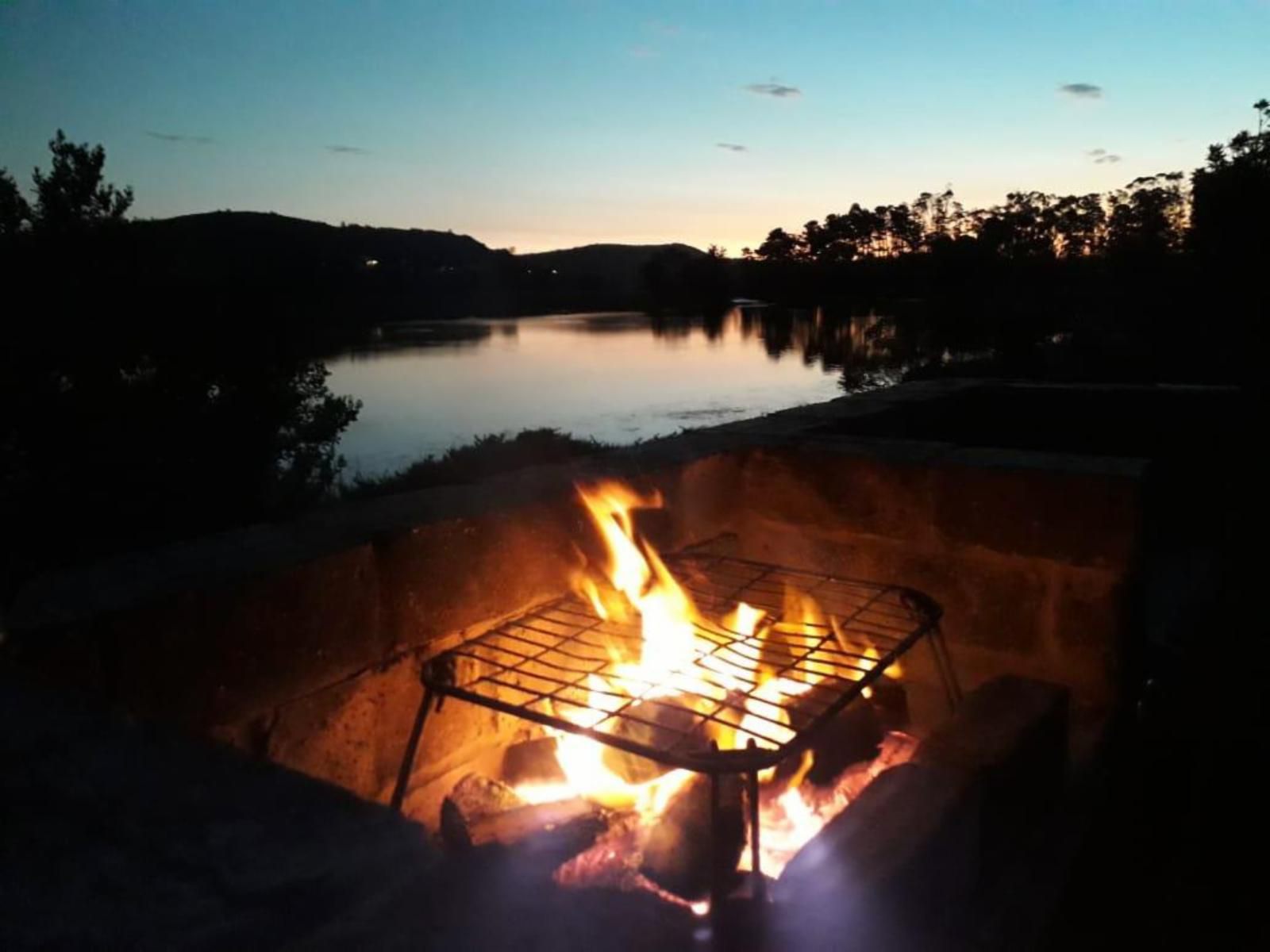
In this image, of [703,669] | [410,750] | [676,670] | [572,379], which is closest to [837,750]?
[703,669]

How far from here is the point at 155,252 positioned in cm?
965

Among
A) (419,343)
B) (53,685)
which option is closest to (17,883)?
(53,685)

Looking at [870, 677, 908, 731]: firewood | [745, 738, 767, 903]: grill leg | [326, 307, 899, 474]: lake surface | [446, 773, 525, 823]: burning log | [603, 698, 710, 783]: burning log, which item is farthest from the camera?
[326, 307, 899, 474]: lake surface

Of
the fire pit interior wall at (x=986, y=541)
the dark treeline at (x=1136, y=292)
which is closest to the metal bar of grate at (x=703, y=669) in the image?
the fire pit interior wall at (x=986, y=541)

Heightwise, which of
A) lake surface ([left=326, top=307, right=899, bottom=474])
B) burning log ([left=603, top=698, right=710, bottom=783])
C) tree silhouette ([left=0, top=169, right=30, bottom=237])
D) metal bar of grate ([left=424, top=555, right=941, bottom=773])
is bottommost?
lake surface ([left=326, top=307, right=899, bottom=474])

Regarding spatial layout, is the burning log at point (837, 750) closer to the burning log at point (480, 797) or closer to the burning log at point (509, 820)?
the burning log at point (509, 820)

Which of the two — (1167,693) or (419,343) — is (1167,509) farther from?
(419,343)

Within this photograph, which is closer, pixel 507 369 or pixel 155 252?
pixel 155 252

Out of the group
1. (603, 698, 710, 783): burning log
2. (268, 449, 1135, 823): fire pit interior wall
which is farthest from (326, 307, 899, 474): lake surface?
(603, 698, 710, 783): burning log

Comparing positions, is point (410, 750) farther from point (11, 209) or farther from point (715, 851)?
point (11, 209)

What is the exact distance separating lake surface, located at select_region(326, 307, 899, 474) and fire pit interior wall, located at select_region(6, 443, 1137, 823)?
34.2 ft

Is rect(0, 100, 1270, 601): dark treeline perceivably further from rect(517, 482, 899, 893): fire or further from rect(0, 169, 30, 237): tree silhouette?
rect(517, 482, 899, 893): fire

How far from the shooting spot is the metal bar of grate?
1846mm

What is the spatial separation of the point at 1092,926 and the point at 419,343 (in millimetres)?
47738
